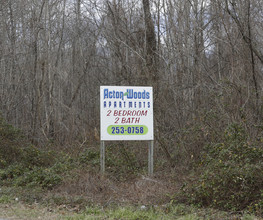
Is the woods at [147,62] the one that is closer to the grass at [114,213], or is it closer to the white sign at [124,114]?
the white sign at [124,114]

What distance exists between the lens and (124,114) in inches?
384

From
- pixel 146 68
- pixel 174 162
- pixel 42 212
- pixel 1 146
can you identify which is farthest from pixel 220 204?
pixel 1 146

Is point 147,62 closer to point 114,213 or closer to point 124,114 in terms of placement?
point 124,114

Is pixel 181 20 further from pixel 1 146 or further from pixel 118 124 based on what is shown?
pixel 1 146

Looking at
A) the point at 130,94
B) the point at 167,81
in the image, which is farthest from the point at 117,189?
the point at 167,81

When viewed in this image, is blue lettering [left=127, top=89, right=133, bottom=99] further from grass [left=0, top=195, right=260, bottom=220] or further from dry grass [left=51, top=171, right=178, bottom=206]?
grass [left=0, top=195, right=260, bottom=220]

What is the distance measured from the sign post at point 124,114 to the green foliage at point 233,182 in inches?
105

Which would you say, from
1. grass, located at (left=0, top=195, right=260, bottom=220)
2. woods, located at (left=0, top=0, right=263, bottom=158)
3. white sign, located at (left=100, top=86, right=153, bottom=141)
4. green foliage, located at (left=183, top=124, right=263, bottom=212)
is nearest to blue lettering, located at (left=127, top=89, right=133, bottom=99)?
white sign, located at (left=100, top=86, right=153, bottom=141)

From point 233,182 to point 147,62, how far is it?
6869mm

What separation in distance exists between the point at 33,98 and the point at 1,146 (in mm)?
6846

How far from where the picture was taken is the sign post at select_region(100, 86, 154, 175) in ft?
31.8

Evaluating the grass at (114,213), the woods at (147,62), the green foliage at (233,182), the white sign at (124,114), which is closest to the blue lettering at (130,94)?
Answer: the white sign at (124,114)

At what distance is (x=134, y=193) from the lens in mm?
8125

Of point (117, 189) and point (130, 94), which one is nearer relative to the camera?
point (117, 189)
